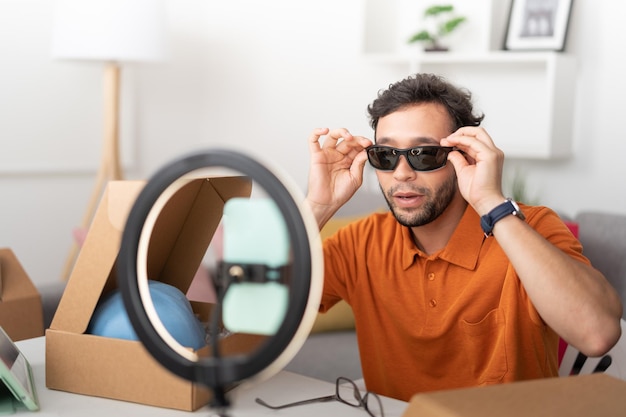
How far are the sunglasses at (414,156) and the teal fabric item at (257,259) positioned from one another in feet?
2.59

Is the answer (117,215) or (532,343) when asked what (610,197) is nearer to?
(532,343)

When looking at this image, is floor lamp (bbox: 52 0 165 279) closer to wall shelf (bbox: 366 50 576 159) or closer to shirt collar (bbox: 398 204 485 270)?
wall shelf (bbox: 366 50 576 159)

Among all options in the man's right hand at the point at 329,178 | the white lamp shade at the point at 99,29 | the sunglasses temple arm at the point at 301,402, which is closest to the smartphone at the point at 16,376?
the sunglasses temple arm at the point at 301,402

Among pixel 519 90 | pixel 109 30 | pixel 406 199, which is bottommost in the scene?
pixel 406 199

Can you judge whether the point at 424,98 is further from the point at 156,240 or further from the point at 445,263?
the point at 156,240

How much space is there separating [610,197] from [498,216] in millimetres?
1825

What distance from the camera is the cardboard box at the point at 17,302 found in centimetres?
202

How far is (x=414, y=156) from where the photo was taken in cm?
165

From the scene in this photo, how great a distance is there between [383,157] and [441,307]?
325 millimetres

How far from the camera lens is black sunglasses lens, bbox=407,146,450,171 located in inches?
64.1

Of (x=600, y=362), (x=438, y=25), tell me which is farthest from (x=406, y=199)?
(x=438, y=25)

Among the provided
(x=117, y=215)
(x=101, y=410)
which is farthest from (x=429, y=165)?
(x=101, y=410)

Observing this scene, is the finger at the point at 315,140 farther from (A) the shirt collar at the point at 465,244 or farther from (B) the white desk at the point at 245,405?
(B) the white desk at the point at 245,405

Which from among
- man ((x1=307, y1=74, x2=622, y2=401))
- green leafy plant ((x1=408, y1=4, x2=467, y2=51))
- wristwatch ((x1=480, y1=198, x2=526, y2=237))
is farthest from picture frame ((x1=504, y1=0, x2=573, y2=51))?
wristwatch ((x1=480, y1=198, x2=526, y2=237))
